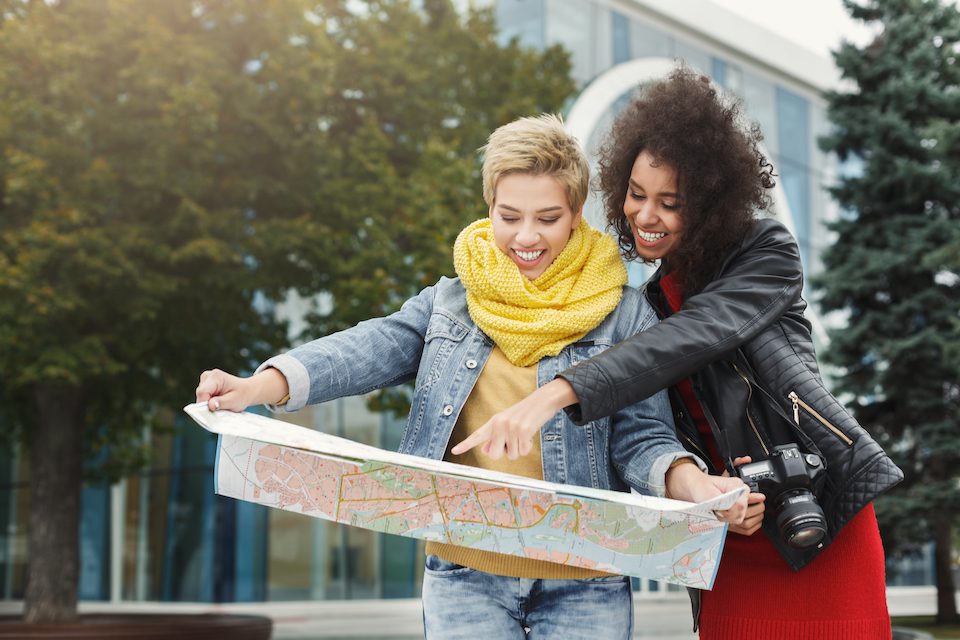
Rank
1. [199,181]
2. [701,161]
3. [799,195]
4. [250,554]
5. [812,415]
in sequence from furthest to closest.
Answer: [799,195]
[250,554]
[199,181]
[701,161]
[812,415]

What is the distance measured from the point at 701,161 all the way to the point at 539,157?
418 millimetres

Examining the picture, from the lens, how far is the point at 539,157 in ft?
7.61

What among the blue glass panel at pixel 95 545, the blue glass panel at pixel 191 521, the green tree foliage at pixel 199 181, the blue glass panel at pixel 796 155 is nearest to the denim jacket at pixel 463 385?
the green tree foliage at pixel 199 181

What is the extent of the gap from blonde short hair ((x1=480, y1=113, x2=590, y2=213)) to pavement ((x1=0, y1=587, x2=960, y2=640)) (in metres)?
11.6

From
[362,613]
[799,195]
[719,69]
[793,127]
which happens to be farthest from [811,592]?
[793,127]

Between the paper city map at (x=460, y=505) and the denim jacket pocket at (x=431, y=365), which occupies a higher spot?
the denim jacket pocket at (x=431, y=365)

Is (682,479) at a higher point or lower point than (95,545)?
higher

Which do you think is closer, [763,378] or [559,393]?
[559,393]

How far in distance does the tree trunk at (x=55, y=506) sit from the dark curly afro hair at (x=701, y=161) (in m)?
10.3

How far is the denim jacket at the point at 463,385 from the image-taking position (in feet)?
7.39

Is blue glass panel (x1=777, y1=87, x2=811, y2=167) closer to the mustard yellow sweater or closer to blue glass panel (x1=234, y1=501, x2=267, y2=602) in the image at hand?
blue glass panel (x1=234, y1=501, x2=267, y2=602)

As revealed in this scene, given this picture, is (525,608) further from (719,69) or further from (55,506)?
(719,69)

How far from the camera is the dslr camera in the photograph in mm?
2178

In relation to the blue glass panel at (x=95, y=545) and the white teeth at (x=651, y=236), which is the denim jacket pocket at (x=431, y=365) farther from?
the blue glass panel at (x=95, y=545)
